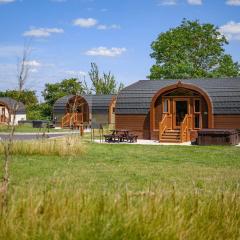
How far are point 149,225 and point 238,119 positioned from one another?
2259 cm

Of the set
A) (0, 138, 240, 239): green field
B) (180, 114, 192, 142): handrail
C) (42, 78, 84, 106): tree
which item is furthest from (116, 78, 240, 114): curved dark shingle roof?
(42, 78, 84, 106): tree

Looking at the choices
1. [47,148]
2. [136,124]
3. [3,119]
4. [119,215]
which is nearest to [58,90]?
[3,119]

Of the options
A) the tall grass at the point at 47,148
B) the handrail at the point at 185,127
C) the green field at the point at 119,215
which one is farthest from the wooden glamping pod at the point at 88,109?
the green field at the point at 119,215

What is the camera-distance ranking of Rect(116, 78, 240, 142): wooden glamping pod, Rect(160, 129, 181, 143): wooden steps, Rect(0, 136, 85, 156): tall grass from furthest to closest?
1. Rect(116, 78, 240, 142): wooden glamping pod
2. Rect(160, 129, 181, 143): wooden steps
3. Rect(0, 136, 85, 156): tall grass

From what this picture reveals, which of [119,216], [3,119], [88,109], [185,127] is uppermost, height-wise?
[88,109]

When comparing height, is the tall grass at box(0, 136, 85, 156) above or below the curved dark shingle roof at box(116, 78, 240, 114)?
below

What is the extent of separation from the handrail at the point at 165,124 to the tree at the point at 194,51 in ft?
78.2

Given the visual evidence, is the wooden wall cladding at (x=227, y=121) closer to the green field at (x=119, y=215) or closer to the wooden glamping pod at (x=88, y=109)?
the green field at (x=119, y=215)

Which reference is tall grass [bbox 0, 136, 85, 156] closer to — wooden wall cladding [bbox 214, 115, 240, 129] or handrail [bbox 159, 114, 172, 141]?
handrail [bbox 159, 114, 172, 141]

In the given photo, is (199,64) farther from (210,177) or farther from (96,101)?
(210,177)

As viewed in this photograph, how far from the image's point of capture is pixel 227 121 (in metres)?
27.1

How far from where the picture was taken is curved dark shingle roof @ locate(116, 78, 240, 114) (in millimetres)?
27078

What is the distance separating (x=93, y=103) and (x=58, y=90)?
12.9 meters

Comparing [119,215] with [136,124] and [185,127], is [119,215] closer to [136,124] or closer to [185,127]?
[185,127]
